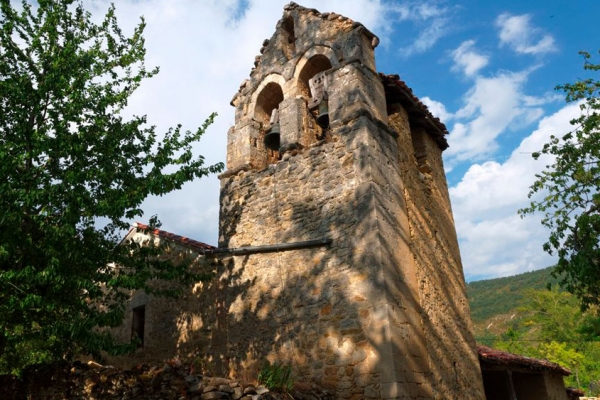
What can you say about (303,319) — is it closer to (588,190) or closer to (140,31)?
(140,31)

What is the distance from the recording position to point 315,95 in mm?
8969

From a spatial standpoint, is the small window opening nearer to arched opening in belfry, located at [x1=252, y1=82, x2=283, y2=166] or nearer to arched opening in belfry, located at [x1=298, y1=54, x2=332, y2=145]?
arched opening in belfry, located at [x1=252, y1=82, x2=283, y2=166]

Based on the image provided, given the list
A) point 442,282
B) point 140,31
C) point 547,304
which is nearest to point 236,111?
point 140,31

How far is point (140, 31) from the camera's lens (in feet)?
29.7

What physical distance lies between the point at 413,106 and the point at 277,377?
633 centimetres

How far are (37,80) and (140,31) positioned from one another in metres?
2.30

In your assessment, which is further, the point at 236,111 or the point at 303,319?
the point at 236,111

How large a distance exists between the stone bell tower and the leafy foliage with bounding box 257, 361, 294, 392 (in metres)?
0.19

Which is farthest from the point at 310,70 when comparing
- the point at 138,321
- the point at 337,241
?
Result: the point at 138,321

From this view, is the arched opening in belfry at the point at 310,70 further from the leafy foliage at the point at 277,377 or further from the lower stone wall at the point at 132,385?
the lower stone wall at the point at 132,385

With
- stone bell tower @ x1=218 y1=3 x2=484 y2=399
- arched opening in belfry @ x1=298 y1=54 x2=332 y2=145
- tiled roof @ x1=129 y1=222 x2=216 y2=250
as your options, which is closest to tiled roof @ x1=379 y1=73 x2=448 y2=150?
stone bell tower @ x1=218 y1=3 x2=484 y2=399

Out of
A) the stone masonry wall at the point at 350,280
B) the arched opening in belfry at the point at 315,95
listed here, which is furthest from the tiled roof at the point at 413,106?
the arched opening in belfry at the point at 315,95

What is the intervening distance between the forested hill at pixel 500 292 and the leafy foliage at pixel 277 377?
216 feet

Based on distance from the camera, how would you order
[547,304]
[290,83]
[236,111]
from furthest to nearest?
[547,304] < [236,111] < [290,83]
